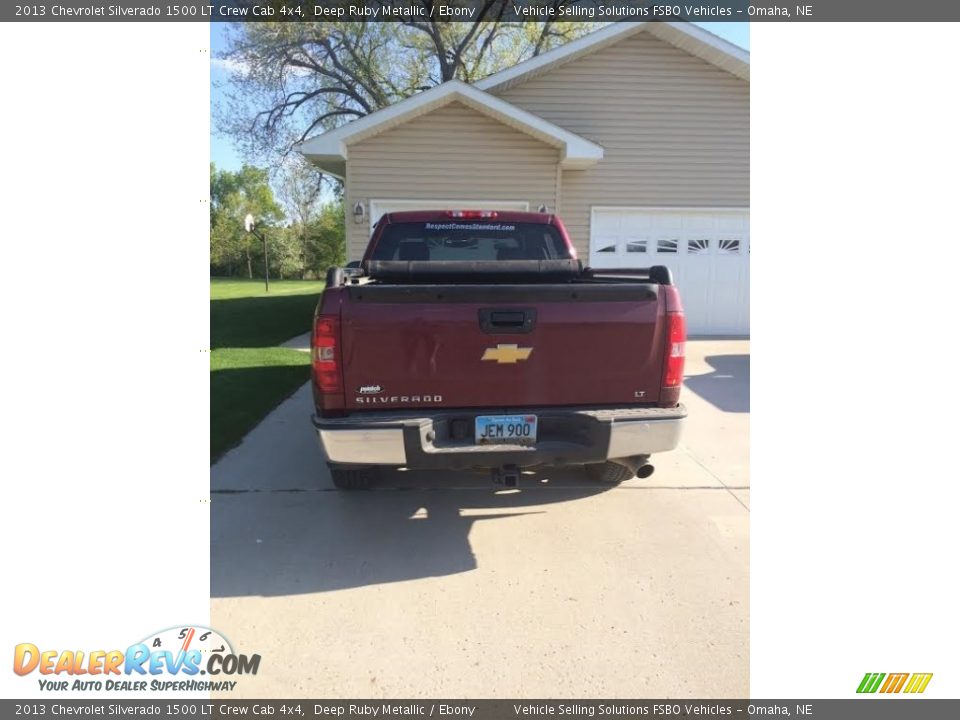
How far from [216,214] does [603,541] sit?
52363 mm

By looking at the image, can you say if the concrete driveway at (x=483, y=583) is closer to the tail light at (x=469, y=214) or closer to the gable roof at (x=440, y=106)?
the tail light at (x=469, y=214)

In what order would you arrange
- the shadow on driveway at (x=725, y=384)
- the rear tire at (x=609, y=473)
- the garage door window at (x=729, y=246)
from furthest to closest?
the garage door window at (x=729, y=246) → the shadow on driveway at (x=725, y=384) → the rear tire at (x=609, y=473)

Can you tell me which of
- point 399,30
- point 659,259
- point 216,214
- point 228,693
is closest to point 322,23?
point 399,30

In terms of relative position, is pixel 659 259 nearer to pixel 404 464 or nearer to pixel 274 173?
pixel 404 464

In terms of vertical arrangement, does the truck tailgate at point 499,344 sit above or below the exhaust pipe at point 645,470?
above

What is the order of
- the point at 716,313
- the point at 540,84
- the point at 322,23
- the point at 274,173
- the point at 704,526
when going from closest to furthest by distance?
1. the point at 704,526
2. the point at 540,84
3. the point at 716,313
4. the point at 322,23
5. the point at 274,173

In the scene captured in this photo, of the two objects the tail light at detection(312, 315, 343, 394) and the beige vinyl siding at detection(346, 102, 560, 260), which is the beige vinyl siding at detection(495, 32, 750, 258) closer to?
the beige vinyl siding at detection(346, 102, 560, 260)

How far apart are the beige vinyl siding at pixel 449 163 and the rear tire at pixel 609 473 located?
710cm

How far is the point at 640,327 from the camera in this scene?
2889 millimetres

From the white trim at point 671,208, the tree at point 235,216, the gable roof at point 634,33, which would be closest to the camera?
the gable roof at point 634,33

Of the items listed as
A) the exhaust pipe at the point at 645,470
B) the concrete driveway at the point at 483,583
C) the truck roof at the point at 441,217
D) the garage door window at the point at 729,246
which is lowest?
the concrete driveway at the point at 483,583

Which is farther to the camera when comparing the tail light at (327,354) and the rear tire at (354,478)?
the rear tire at (354,478)

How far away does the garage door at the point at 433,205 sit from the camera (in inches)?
387
